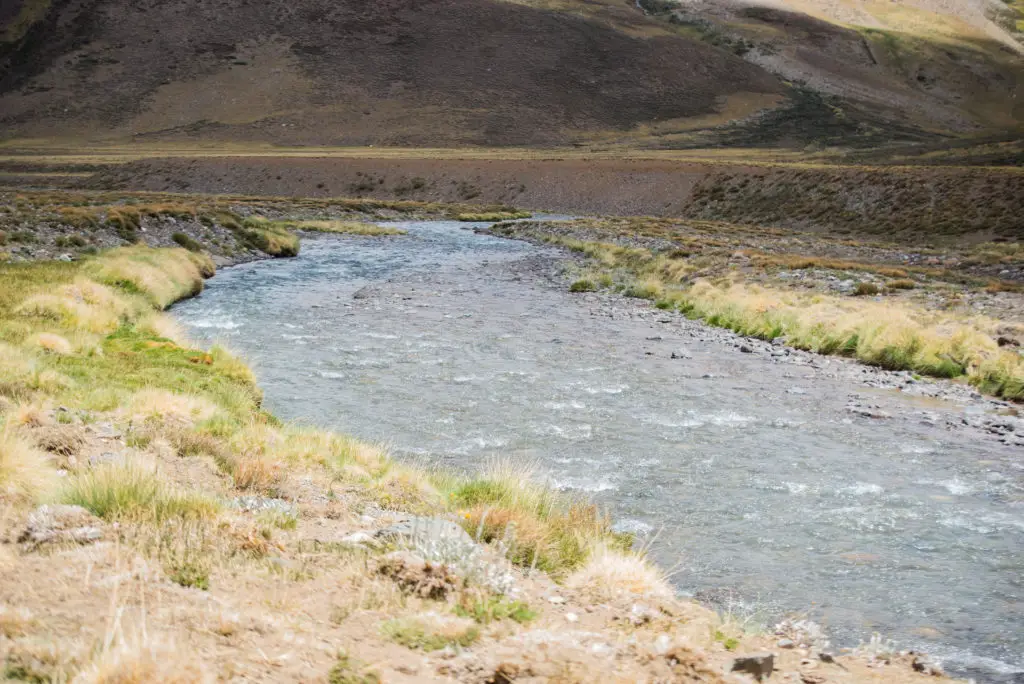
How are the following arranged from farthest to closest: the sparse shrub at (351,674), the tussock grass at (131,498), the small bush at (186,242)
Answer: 1. the small bush at (186,242)
2. the tussock grass at (131,498)
3. the sparse shrub at (351,674)

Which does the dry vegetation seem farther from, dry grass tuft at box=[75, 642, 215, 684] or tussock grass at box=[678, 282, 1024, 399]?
tussock grass at box=[678, 282, 1024, 399]

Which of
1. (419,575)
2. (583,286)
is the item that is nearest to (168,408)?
(419,575)

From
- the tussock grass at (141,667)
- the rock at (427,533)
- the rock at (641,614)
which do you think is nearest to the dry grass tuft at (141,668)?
the tussock grass at (141,667)

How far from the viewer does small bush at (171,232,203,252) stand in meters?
34.8

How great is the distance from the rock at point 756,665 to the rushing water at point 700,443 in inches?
73.2

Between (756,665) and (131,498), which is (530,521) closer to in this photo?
(756,665)

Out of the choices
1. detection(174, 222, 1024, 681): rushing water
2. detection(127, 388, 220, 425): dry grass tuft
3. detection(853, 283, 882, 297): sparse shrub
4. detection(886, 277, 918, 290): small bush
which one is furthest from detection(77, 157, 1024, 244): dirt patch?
detection(127, 388, 220, 425): dry grass tuft

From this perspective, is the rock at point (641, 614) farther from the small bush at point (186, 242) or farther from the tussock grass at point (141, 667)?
the small bush at point (186, 242)

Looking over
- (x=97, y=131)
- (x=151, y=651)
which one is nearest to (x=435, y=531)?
(x=151, y=651)

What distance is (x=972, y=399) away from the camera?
53.3ft

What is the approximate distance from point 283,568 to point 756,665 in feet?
10.5

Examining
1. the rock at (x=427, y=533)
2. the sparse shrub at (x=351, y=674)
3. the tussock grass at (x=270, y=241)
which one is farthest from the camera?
the tussock grass at (x=270, y=241)

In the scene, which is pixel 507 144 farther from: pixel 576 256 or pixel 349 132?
pixel 576 256

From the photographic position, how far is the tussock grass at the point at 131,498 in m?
6.86
